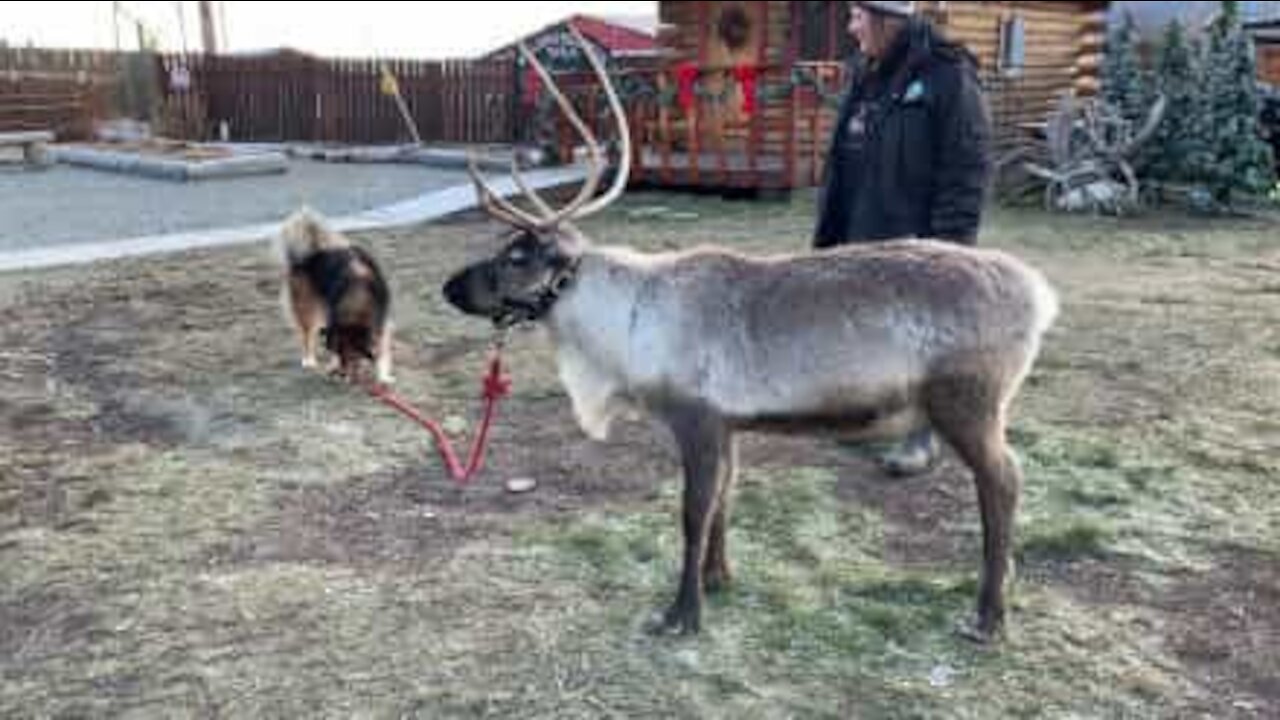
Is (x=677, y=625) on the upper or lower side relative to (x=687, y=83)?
lower

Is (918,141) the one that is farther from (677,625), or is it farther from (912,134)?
(677,625)

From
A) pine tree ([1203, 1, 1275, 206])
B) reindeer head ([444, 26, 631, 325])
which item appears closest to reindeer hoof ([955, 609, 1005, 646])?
reindeer head ([444, 26, 631, 325])

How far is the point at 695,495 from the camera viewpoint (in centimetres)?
365

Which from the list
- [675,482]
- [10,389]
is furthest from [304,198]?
[675,482]

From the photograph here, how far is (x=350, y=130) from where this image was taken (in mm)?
24484

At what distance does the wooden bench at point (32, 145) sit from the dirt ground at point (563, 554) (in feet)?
43.5

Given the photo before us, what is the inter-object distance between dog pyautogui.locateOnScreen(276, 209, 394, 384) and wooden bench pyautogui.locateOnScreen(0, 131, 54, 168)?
1480cm

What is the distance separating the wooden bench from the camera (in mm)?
19062

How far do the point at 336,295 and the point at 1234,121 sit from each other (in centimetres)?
1258

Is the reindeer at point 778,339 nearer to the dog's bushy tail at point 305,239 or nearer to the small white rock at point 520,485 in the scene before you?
the small white rock at point 520,485

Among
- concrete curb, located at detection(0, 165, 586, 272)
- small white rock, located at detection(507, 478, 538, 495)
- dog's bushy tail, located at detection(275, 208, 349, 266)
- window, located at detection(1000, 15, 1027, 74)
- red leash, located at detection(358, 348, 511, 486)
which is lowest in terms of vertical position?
small white rock, located at detection(507, 478, 538, 495)

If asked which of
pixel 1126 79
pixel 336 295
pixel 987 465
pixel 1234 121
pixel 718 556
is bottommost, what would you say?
pixel 718 556

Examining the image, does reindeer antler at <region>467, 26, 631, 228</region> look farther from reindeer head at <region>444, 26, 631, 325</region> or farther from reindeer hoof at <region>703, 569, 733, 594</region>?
reindeer hoof at <region>703, 569, 733, 594</region>

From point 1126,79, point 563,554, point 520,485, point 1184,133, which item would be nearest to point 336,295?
point 520,485
